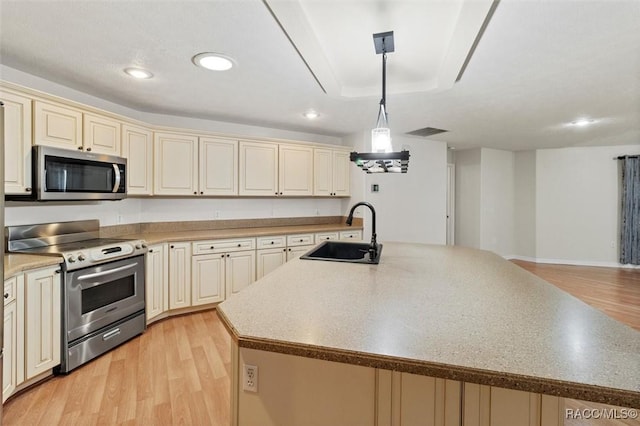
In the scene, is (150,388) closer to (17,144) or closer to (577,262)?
(17,144)

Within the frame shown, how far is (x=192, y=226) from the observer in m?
3.91

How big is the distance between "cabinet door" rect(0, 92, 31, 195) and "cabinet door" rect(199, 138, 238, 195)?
161 centimetres

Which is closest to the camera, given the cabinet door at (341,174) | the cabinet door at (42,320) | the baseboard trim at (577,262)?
the cabinet door at (42,320)

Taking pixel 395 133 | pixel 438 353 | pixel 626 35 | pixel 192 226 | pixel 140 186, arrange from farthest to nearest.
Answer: pixel 395 133
pixel 192 226
pixel 140 186
pixel 626 35
pixel 438 353

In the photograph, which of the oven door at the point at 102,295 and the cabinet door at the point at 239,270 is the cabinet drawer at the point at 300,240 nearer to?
the cabinet door at the point at 239,270

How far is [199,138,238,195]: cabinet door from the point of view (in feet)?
12.1

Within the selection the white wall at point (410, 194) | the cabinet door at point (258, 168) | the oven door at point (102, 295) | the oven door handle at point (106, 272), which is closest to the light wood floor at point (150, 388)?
the oven door at point (102, 295)

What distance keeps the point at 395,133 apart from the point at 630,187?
4.91 m

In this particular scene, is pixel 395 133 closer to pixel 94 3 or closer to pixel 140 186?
pixel 140 186

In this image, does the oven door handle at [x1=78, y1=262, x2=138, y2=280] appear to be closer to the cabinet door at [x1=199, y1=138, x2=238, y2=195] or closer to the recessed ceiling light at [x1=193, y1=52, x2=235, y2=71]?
the cabinet door at [x1=199, y1=138, x2=238, y2=195]

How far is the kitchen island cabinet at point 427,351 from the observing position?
80 cm

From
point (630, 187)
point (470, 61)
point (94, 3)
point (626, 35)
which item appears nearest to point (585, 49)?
point (626, 35)

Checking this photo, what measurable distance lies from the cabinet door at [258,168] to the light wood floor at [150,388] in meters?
1.76
